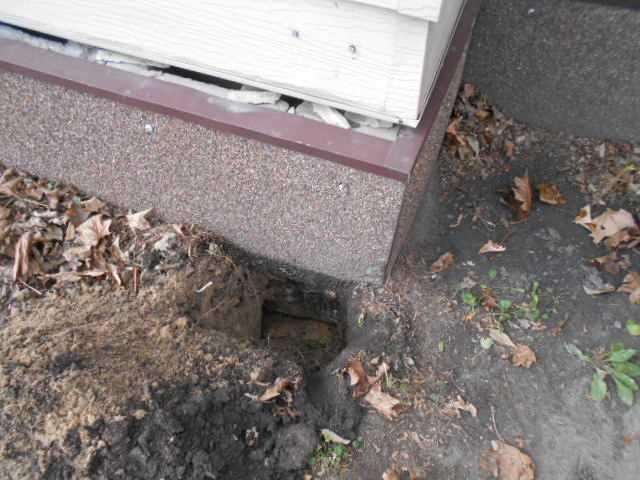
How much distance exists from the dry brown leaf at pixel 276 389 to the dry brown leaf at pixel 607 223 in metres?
1.88

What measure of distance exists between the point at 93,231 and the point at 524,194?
2444mm

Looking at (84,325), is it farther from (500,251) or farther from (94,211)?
(500,251)

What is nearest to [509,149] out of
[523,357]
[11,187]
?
[523,357]

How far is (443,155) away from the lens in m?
3.36

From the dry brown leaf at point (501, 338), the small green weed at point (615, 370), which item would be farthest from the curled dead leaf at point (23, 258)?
the small green weed at point (615, 370)

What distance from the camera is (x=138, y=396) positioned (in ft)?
6.77

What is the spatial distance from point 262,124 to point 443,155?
59.9 inches

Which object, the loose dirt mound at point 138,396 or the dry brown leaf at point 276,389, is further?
the dry brown leaf at point 276,389

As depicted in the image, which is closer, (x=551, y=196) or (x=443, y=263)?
(x=443, y=263)

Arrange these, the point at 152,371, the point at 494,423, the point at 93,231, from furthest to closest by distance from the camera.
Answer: the point at 93,231 → the point at 494,423 → the point at 152,371

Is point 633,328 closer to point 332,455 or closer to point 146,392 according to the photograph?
point 332,455

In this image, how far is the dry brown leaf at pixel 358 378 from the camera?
2324 mm

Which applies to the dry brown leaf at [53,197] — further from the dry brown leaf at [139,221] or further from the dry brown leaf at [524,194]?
the dry brown leaf at [524,194]

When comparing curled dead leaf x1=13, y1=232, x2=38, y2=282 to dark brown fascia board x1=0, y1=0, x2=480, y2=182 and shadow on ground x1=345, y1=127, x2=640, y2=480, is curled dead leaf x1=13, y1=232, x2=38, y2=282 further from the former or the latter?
shadow on ground x1=345, y1=127, x2=640, y2=480
